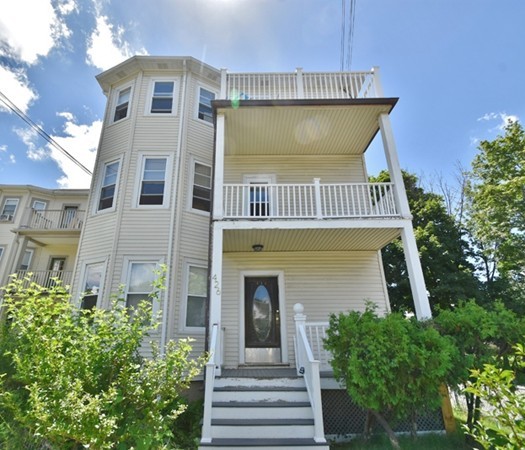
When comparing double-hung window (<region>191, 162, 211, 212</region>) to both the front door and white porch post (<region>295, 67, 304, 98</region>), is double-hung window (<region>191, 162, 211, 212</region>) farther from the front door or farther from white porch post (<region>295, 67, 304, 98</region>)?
white porch post (<region>295, 67, 304, 98</region>)

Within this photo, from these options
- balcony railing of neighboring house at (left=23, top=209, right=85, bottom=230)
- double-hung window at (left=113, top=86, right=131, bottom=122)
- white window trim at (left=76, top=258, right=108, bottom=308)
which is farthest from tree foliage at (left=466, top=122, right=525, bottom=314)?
balcony railing of neighboring house at (left=23, top=209, right=85, bottom=230)

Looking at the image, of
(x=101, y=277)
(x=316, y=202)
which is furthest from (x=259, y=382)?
(x=101, y=277)

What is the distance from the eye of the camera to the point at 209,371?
4.54 meters

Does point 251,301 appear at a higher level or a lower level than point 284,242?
lower

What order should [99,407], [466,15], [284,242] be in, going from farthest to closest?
[466,15] < [284,242] < [99,407]

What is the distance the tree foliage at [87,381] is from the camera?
2504mm

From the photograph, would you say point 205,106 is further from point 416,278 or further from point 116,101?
point 416,278

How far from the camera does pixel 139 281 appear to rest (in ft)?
25.5

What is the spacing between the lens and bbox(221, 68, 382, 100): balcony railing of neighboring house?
7.84m

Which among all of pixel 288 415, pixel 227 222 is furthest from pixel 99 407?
pixel 227 222

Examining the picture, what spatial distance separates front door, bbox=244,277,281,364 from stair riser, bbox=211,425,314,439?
3.03m

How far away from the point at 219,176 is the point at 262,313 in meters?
3.91

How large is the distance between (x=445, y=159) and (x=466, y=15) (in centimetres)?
1401

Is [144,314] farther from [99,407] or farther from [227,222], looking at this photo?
[227,222]
